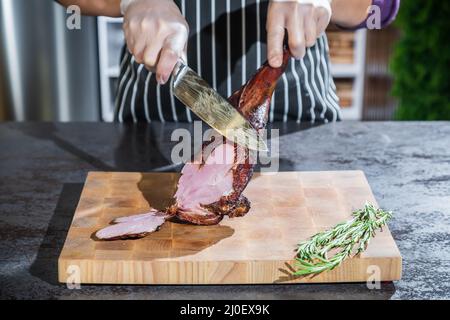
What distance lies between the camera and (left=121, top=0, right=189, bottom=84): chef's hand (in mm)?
1709

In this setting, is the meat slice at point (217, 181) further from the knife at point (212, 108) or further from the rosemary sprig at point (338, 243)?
the rosemary sprig at point (338, 243)

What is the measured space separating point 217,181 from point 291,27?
1.33 ft

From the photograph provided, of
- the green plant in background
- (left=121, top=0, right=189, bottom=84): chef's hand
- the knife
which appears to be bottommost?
the green plant in background

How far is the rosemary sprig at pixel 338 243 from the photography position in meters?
1.43

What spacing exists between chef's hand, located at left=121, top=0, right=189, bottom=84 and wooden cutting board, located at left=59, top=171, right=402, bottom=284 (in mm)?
306

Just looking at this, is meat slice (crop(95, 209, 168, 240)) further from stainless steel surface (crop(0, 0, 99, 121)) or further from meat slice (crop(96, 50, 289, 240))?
stainless steel surface (crop(0, 0, 99, 121))

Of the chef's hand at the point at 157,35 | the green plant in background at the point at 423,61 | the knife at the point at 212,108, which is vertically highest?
the chef's hand at the point at 157,35

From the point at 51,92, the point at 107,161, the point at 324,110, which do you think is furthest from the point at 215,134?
the point at 51,92

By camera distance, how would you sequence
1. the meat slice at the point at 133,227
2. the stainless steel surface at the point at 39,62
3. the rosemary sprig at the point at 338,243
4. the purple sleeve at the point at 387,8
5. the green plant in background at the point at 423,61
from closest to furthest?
the rosemary sprig at the point at 338,243 < the meat slice at the point at 133,227 < the purple sleeve at the point at 387,8 < the stainless steel surface at the point at 39,62 < the green plant in background at the point at 423,61

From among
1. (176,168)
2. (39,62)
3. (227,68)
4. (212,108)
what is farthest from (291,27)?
(39,62)

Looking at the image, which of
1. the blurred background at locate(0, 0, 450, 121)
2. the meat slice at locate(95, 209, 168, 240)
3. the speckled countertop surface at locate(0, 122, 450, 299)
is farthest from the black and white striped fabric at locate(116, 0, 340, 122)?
the meat slice at locate(95, 209, 168, 240)

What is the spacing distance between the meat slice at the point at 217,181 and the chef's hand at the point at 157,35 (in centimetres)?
19

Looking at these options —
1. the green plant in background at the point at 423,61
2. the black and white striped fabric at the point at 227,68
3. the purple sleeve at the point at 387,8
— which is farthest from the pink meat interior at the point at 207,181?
the green plant in background at the point at 423,61

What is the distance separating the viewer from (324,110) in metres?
2.58
